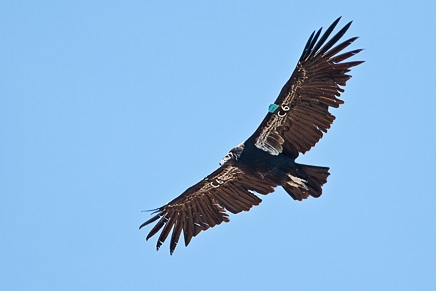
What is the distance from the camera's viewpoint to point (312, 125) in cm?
2519

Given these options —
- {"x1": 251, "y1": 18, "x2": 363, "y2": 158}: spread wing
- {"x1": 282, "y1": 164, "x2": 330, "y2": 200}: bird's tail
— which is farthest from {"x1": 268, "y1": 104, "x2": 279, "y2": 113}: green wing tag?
{"x1": 282, "y1": 164, "x2": 330, "y2": 200}: bird's tail

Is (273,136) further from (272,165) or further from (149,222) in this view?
(149,222)

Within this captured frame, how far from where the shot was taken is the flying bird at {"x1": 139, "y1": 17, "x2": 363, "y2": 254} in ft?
80.9

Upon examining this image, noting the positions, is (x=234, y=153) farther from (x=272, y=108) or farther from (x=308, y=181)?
(x=308, y=181)

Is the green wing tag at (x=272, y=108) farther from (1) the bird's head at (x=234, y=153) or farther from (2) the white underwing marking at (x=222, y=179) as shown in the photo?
(2) the white underwing marking at (x=222, y=179)

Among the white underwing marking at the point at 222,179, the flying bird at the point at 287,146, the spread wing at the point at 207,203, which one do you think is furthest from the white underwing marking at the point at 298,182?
the white underwing marking at the point at 222,179

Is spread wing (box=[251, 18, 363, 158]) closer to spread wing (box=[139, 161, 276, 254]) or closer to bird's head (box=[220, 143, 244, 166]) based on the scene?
bird's head (box=[220, 143, 244, 166])

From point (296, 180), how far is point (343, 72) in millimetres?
2863

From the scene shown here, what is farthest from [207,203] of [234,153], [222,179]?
[234,153]

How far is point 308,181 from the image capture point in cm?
2538

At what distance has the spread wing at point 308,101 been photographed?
968 inches

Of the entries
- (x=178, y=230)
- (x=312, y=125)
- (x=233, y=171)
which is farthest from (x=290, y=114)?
(x=178, y=230)

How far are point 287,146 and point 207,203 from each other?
3097mm

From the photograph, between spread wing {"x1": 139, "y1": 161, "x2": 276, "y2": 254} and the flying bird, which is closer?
the flying bird
